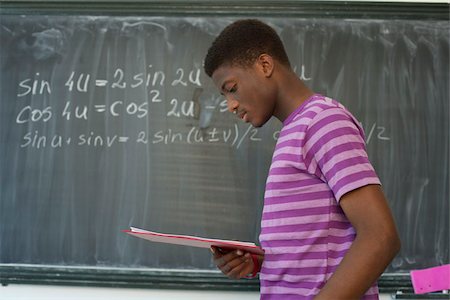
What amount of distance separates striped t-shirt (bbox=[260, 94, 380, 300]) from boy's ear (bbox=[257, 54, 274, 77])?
0.35 feet

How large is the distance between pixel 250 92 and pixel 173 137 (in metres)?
0.80

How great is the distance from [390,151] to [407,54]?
0.32 m

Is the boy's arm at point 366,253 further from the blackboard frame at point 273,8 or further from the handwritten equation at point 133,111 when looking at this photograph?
the blackboard frame at point 273,8

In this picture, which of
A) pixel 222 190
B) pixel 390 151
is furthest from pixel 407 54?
pixel 222 190

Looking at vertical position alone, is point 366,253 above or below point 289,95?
below

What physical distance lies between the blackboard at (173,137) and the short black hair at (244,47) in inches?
28.5

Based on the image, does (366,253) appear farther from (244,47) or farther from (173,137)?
(173,137)

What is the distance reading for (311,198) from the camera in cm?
81

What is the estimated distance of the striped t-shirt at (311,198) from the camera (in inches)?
30.3

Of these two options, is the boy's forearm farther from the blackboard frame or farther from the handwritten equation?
the blackboard frame

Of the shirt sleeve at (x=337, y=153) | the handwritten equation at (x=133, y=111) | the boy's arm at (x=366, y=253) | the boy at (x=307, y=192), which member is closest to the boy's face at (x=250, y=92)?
the boy at (x=307, y=192)

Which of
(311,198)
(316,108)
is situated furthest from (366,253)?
(316,108)

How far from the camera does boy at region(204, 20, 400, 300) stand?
0.72 meters

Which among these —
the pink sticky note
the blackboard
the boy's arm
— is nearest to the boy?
the boy's arm
